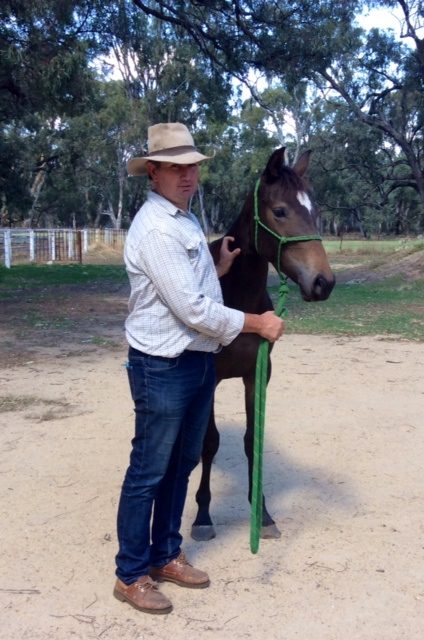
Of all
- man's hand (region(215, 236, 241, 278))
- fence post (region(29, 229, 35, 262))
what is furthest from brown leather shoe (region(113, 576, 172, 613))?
fence post (region(29, 229, 35, 262))

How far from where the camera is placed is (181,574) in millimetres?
3096

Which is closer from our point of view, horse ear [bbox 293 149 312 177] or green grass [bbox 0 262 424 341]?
horse ear [bbox 293 149 312 177]

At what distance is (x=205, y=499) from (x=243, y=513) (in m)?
0.39

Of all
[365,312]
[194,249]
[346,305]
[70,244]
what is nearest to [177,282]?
[194,249]


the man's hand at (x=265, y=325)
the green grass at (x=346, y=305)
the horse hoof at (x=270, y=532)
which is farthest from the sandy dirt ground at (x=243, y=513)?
the green grass at (x=346, y=305)

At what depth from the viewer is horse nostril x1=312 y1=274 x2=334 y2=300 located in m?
2.95

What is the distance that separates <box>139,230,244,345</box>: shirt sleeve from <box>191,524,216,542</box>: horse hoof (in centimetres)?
150

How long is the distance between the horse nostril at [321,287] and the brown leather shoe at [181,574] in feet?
4.67

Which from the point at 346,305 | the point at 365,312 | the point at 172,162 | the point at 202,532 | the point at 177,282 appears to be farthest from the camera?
the point at 346,305

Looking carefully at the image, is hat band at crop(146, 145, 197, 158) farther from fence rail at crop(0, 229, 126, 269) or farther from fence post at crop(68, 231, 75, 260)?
fence post at crop(68, 231, 75, 260)

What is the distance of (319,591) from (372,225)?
51.2 meters

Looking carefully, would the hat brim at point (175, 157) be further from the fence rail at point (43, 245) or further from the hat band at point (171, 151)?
the fence rail at point (43, 245)

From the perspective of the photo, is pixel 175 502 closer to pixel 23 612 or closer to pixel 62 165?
pixel 23 612

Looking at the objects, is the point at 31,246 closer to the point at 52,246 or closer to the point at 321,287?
the point at 52,246
